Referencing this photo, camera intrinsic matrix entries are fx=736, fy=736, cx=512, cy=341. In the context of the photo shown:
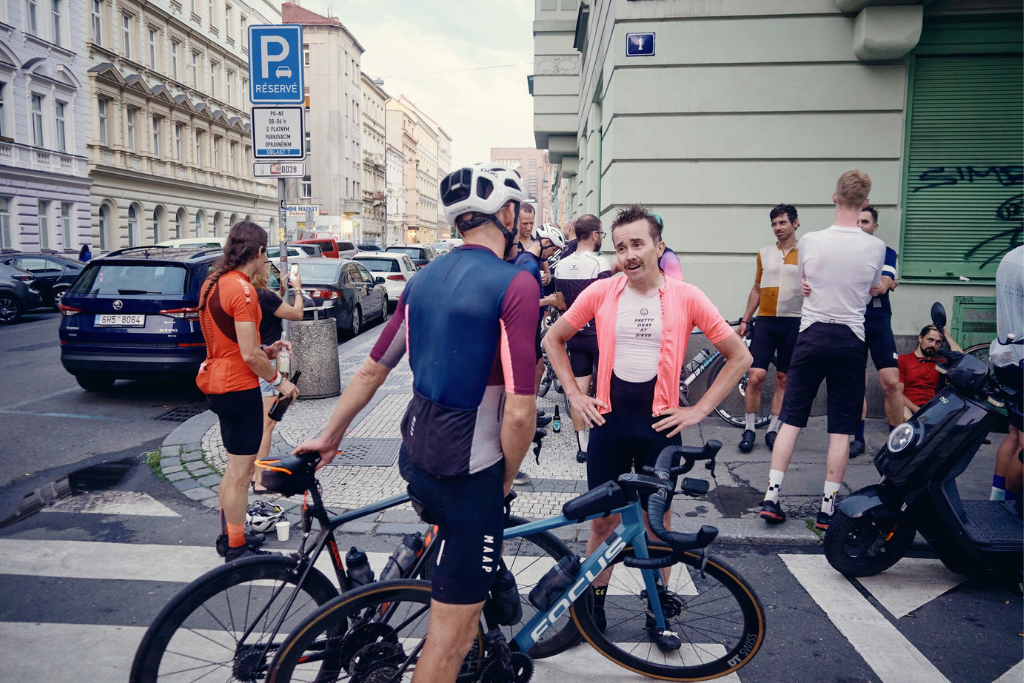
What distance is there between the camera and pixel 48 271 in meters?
19.5

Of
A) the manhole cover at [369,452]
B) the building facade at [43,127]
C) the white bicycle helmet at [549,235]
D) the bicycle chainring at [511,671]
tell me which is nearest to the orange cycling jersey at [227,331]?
the manhole cover at [369,452]

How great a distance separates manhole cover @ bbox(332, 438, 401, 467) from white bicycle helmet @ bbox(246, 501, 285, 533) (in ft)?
4.16

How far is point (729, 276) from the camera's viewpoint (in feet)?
25.9

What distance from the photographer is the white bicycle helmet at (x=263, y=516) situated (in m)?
4.62

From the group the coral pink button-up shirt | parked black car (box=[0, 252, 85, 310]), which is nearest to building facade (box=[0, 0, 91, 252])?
parked black car (box=[0, 252, 85, 310])

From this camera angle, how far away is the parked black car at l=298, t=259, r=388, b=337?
13.2 meters

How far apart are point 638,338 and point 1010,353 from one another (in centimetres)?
216

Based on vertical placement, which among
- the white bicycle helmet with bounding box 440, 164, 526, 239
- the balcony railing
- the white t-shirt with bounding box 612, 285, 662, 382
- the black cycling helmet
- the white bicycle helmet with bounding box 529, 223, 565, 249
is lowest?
the black cycling helmet

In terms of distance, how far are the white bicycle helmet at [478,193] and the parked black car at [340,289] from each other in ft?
34.7

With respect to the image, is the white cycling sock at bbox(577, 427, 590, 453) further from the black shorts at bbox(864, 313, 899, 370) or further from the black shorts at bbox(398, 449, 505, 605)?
the black shorts at bbox(398, 449, 505, 605)

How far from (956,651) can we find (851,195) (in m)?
2.59

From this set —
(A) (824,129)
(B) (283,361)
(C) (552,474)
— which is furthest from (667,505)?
(A) (824,129)

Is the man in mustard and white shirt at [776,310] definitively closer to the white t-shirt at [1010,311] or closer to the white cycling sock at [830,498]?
the white cycling sock at [830,498]

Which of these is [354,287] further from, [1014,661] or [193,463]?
[1014,661]
